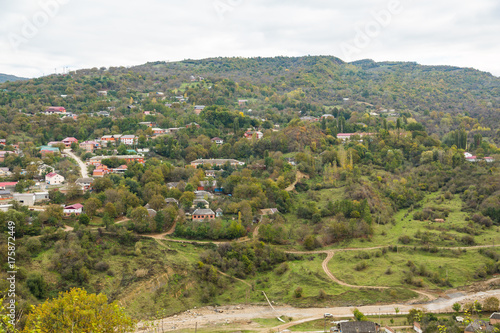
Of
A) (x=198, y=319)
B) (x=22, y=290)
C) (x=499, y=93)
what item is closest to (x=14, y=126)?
(x=22, y=290)

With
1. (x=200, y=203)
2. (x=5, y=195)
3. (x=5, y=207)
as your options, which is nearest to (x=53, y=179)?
(x=5, y=195)

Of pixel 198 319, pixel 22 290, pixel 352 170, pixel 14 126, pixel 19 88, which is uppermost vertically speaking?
pixel 19 88

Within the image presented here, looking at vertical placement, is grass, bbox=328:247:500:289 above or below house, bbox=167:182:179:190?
below

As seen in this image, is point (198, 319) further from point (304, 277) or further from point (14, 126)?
point (14, 126)

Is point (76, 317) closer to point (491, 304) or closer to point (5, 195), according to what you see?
point (491, 304)

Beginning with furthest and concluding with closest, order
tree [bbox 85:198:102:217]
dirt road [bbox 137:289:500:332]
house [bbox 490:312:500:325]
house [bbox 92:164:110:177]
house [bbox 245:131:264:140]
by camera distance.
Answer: house [bbox 245:131:264:140] → house [bbox 92:164:110:177] → tree [bbox 85:198:102:217] → dirt road [bbox 137:289:500:332] → house [bbox 490:312:500:325]

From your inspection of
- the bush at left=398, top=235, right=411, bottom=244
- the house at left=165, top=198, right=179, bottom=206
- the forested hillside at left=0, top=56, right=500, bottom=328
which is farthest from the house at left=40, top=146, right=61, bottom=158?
the bush at left=398, top=235, right=411, bottom=244

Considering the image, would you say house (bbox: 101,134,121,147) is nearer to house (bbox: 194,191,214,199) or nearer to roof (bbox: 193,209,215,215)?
house (bbox: 194,191,214,199)

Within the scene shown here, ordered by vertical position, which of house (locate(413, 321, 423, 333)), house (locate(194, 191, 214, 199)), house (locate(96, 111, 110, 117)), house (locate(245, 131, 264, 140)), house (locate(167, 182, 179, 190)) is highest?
house (locate(96, 111, 110, 117))
